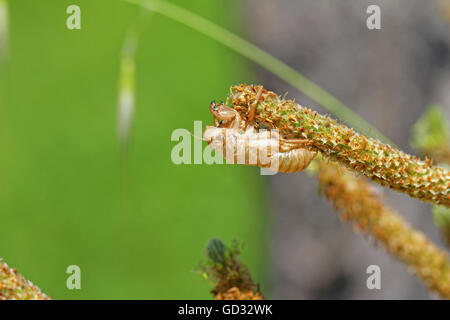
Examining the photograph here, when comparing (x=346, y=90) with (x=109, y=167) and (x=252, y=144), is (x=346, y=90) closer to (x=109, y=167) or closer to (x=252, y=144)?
(x=109, y=167)

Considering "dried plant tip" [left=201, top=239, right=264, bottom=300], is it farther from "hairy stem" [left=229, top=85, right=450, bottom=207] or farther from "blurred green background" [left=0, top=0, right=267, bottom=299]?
"blurred green background" [left=0, top=0, right=267, bottom=299]

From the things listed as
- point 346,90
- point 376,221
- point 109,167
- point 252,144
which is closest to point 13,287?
point 252,144

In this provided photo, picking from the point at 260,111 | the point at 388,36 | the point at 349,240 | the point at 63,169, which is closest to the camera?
the point at 260,111

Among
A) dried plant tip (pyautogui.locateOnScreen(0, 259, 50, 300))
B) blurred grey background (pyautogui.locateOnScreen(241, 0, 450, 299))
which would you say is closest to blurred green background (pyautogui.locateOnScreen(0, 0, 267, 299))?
blurred grey background (pyautogui.locateOnScreen(241, 0, 450, 299))

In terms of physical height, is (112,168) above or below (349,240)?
above

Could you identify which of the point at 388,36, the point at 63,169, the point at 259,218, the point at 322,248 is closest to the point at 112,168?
the point at 63,169
